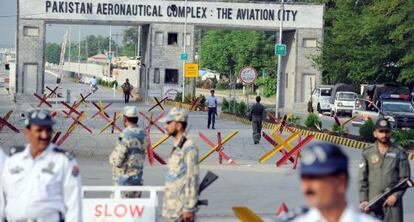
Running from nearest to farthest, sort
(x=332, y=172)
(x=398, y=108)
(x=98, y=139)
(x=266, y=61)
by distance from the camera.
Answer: (x=332, y=172) < (x=98, y=139) < (x=398, y=108) < (x=266, y=61)

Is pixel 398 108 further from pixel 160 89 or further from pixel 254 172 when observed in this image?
pixel 160 89

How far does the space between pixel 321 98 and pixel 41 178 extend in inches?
2114

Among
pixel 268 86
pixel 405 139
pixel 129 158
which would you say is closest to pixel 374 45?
pixel 405 139

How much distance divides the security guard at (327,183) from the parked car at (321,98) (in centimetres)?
5556

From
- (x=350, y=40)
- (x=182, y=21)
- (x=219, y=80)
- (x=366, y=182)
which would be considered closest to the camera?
(x=366, y=182)

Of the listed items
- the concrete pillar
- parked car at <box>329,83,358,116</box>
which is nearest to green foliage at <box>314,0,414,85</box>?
parked car at <box>329,83,358,116</box>

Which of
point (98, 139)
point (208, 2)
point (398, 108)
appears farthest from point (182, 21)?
point (98, 139)

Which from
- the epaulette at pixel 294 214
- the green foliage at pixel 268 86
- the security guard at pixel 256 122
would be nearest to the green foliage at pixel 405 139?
the security guard at pixel 256 122

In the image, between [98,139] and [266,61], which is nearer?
[98,139]

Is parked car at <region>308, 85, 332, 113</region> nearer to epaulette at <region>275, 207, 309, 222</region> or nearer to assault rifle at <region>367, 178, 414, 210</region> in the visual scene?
assault rifle at <region>367, 178, 414, 210</region>

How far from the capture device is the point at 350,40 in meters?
62.2

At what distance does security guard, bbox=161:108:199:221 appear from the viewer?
10.0 metres

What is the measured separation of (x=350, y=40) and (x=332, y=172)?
58.1 metres

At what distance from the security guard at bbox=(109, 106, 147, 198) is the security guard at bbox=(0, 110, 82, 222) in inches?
156
